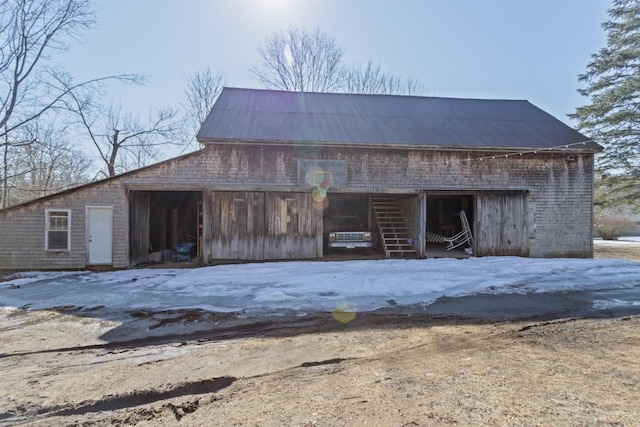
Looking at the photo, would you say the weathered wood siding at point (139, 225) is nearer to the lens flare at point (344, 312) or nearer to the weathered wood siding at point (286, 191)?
the weathered wood siding at point (286, 191)

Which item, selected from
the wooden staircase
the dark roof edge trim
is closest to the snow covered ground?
the wooden staircase

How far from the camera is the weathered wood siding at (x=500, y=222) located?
12.1 m

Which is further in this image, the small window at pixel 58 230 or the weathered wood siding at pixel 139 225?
the weathered wood siding at pixel 139 225

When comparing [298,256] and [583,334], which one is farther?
[298,256]

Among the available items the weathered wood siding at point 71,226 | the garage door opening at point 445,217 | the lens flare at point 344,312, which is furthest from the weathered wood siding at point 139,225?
the garage door opening at point 445,217

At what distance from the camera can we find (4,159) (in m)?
18.3

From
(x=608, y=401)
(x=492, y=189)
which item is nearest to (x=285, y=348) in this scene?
(x=608, y=401)

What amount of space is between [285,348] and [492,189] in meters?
10.7

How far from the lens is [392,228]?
13422 millimetres

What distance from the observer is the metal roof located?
37.6 feet

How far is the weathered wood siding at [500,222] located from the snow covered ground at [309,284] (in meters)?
1.13

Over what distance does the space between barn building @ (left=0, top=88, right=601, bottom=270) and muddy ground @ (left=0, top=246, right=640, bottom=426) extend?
18.5ft

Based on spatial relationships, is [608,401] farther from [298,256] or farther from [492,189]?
[492,189]

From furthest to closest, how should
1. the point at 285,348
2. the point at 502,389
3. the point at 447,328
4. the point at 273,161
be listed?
the point at 273,161 < the point at 447,328 < the point at 285,348 < the point at 502,389
